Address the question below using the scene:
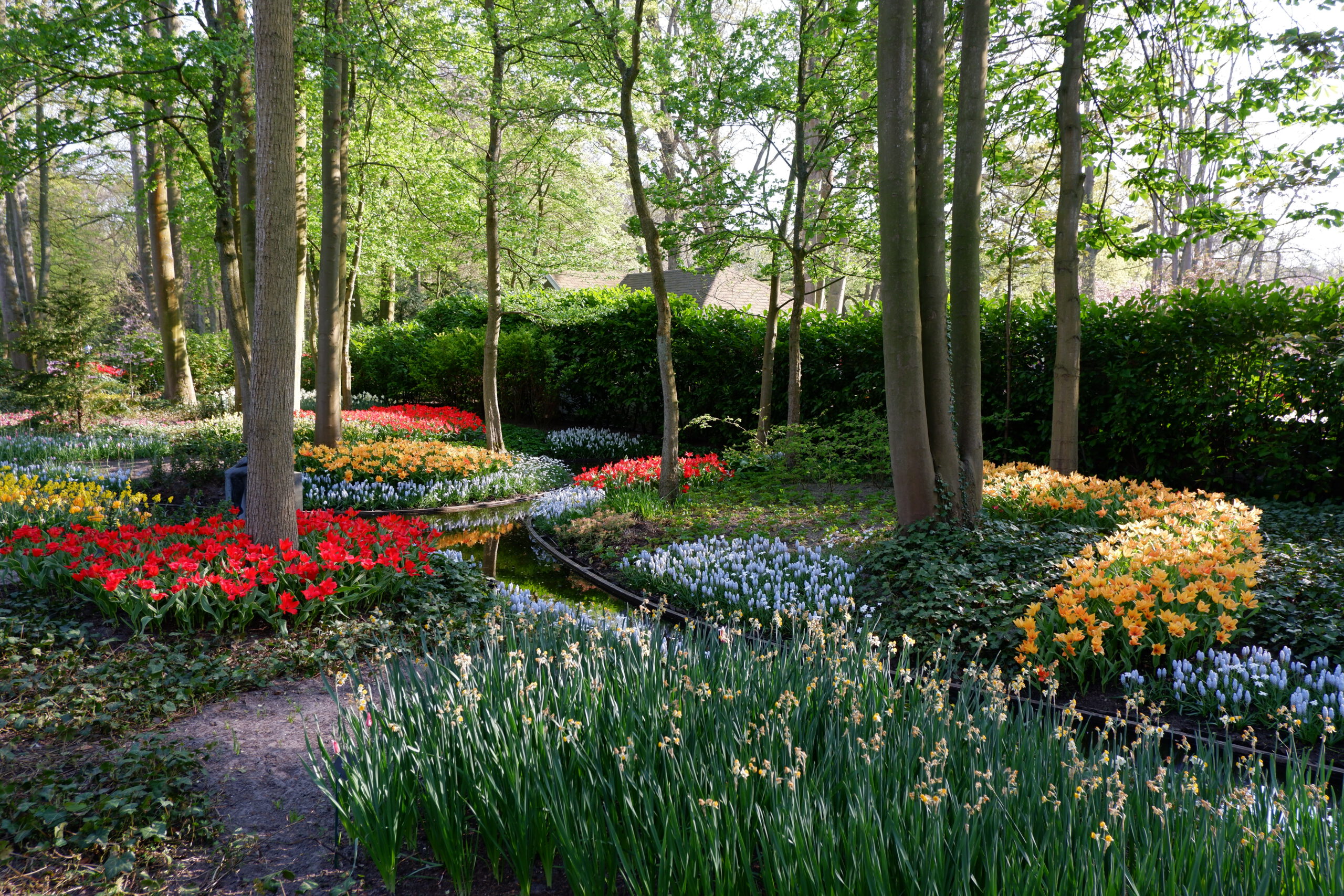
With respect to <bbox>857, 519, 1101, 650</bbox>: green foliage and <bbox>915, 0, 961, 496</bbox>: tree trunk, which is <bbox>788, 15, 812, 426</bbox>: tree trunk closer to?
<bbox>915, 0, 961, 496</bbox>: tree trunk

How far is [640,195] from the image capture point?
299 inches

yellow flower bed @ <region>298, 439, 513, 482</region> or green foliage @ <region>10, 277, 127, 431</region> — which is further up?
green foliage @ <region>10, 277, 127, 431</region>

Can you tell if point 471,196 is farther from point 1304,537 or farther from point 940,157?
point 1304,537

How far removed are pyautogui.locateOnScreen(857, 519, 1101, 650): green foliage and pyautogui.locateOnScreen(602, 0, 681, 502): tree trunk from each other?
283cm

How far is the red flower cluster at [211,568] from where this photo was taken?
4359 mm

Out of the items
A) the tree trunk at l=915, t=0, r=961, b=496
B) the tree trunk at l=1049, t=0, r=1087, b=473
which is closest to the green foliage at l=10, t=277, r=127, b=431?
the tree trunk at l=915, t=0, r=961, b=496

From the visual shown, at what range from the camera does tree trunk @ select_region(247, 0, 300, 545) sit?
187 inches

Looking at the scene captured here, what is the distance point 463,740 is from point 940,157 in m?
5.56

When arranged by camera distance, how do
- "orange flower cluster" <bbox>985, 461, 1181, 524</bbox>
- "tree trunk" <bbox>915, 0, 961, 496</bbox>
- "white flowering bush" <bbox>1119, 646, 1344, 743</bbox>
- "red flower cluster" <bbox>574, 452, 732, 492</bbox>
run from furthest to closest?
1. "red flower cluster" <bbox>574, 452, 732, 492</bbox>
2. "orange flower cluster" <bbox>985, 461, 1181, 524</bbox>
3. "tree trunk" <bbox>915, 0, 961, 496</bbox>
4. "white flowering bush" <bbox>1119, 646, 1344, 743</bbox>

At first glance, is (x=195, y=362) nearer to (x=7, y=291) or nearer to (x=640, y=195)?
(x=7, y=291)

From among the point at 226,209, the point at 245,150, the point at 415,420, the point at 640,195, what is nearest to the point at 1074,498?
the point at 640,195

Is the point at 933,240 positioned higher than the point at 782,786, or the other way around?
the point at 933,240

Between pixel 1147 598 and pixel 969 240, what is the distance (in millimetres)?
3408

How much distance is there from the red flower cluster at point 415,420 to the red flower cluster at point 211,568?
7539mm
